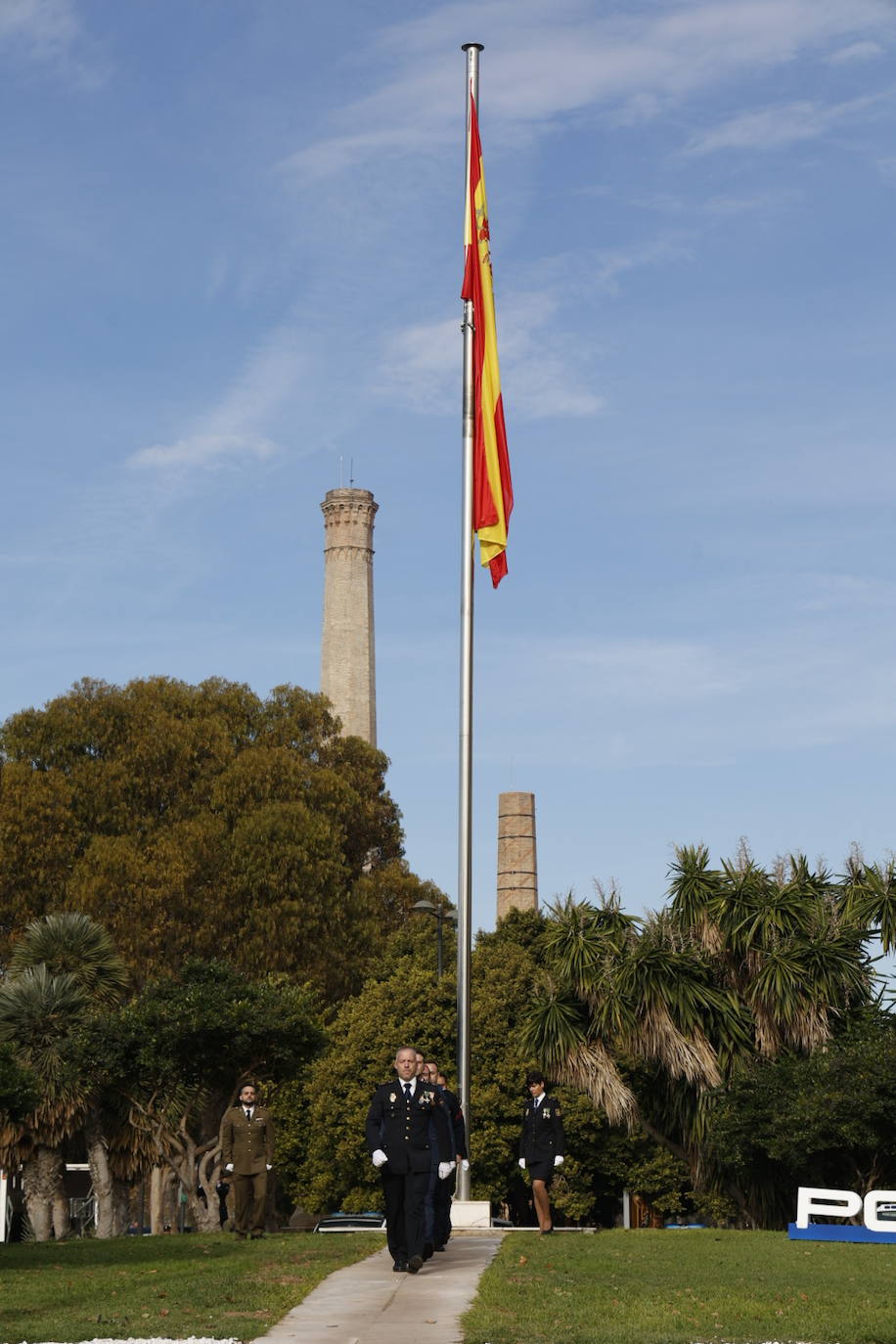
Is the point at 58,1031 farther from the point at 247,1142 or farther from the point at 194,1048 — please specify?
the point at 247,1142

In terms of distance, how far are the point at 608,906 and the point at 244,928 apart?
52.3ft

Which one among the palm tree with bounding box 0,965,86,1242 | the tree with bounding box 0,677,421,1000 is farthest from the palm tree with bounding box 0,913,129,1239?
the tree with bounding box 0,677,421,1000

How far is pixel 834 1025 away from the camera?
2703 centimetres

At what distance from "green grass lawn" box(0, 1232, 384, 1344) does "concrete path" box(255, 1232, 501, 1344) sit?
176mm

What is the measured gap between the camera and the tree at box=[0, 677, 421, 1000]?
42.0m

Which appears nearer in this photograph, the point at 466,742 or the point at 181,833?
the point at 466,742

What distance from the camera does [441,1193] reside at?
14773 millimetres

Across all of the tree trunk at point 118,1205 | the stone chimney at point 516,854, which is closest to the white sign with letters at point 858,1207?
the tree trunk at point 118,1205

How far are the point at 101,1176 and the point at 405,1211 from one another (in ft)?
59.5

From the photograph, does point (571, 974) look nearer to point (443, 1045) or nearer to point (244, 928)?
point (443, 1045)

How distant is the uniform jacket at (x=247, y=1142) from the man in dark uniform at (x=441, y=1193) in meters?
2.17

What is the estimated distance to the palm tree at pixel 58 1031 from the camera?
92.0ft

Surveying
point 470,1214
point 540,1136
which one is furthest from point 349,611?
point 540,1136

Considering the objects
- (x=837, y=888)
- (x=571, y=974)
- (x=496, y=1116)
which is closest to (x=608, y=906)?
(x=571, y=974)
